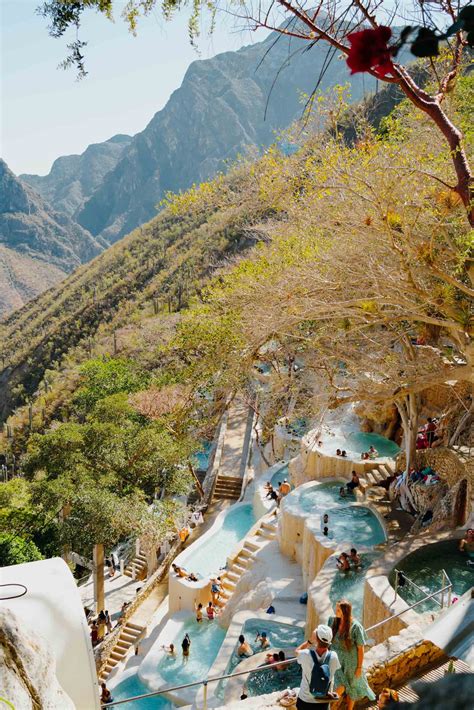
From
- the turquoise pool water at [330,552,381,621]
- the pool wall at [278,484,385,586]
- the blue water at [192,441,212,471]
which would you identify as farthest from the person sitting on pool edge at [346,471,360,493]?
the blue water at [192,441,212,471]

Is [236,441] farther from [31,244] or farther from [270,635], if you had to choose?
[31,244]

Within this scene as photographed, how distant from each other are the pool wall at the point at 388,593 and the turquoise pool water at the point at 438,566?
0.46 ft

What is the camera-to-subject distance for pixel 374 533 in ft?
45.8

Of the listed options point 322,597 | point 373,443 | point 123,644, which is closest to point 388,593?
point 322,597

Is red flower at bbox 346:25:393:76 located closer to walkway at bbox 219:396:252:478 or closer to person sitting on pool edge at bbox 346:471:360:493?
person sitting on pool edge at bbox 346:471:360:493

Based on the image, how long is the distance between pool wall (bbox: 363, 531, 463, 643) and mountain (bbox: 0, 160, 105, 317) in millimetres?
127669

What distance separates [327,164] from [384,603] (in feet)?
22.4

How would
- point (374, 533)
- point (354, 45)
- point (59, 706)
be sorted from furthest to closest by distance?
point (374, 533), point (354, 45), point (59, 706)

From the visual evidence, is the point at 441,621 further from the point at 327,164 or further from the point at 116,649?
the point at 116,649

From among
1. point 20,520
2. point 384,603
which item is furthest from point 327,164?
point 20,520

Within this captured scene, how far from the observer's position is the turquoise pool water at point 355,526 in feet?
44.5

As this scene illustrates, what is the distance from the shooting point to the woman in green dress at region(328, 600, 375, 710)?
485cm

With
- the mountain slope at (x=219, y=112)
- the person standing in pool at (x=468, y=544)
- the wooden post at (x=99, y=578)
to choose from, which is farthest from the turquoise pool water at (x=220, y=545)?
the mountain slope at (x=219, y=112)

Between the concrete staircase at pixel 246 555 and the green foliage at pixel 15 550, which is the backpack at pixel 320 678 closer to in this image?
the concrete staircase at pixel 246 555
